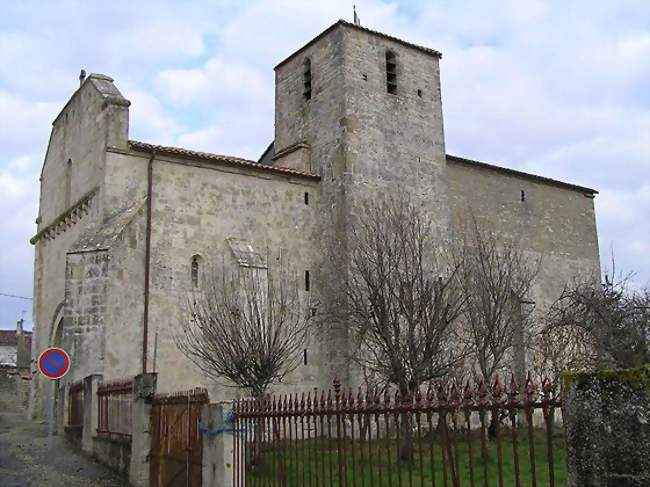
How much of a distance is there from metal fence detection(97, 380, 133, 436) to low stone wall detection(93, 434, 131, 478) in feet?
0.40

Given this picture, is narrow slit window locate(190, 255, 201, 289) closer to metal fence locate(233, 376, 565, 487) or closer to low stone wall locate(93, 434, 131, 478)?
low stone wall locate(93, 434, 131, 478)

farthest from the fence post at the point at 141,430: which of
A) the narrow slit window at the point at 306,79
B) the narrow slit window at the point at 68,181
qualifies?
the narrow slit window at the point at 306,79

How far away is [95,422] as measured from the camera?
543 inches

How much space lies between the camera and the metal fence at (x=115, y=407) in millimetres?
12125

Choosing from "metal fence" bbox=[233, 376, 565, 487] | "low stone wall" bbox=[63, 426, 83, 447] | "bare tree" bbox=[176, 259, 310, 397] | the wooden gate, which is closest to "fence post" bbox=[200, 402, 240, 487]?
"metal fence" bbox=[233, 376, 565, 487]

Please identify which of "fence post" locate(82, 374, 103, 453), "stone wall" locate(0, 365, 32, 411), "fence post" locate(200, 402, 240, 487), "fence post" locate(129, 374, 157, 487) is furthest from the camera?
"stone wall" locate(0, 365, 32, 411)

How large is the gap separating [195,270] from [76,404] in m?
4.83

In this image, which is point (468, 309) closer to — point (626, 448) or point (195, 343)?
point (195, 343)

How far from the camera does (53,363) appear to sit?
12.8m

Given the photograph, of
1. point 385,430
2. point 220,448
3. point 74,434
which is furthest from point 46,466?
point 385,430

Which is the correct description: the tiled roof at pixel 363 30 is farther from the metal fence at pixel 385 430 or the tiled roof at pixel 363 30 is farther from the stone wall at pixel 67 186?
the metal fence at pixel 385 430

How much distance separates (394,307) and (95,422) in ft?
21.8

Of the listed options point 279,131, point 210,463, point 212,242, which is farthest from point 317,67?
point 210,463

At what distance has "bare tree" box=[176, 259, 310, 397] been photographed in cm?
1538
